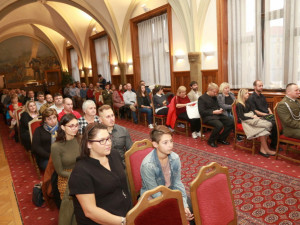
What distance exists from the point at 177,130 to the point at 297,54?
359 centimetres

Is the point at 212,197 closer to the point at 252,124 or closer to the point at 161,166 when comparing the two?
the point at 161,166

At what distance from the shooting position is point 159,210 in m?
1.57

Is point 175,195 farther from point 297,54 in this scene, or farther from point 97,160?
point 297,54

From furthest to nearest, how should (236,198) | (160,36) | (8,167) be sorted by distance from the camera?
(160,36), (8,167), (236,198)

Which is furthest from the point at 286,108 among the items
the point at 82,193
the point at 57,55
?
the point at 57,55

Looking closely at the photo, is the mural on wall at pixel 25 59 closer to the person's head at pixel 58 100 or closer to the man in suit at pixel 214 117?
the person's head at pixel 58 100

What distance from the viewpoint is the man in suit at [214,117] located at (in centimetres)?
550

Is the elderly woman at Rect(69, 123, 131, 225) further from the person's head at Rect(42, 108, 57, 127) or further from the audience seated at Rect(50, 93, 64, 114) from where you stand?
the audience seated at Rect(50, 93, 64, 114)

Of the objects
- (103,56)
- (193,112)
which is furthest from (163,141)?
(103,56)

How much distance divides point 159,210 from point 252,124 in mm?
3711

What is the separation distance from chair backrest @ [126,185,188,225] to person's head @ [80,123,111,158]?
22.6 inches


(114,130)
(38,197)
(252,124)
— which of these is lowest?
(38,197)

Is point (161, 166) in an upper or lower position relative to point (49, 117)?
lower

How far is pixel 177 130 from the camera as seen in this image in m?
7.05
